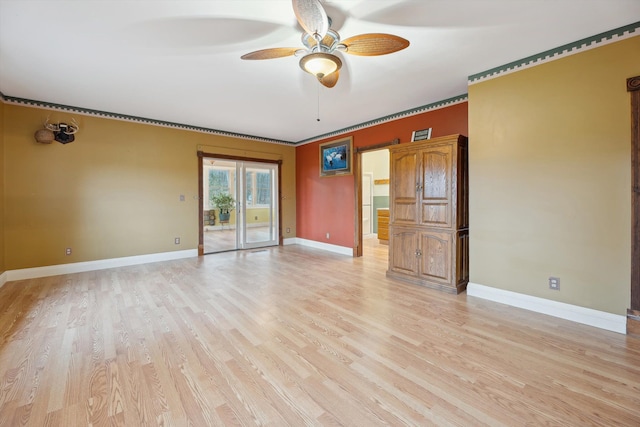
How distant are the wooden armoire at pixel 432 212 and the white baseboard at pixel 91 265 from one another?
4273mm

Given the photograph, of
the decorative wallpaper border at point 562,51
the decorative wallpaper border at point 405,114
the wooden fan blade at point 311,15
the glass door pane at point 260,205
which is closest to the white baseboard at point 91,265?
the glass door pane at point 260,205

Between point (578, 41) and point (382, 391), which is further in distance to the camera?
point (578, 41)

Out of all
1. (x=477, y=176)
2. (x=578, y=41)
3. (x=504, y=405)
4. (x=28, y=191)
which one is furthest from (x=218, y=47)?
(x=28, y=191)

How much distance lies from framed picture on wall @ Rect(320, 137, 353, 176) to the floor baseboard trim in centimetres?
165

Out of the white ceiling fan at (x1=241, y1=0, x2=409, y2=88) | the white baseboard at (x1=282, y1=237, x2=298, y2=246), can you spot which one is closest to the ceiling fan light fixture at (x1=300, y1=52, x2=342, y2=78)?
the white ceiling fan at (x1=241, y1=0, x2=409, y2=88)

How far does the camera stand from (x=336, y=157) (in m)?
6.11

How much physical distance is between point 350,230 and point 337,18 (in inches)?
165

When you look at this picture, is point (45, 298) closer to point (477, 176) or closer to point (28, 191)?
point (28, 191)

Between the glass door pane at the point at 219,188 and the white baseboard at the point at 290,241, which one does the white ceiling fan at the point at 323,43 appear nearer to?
the glass door pane at the point at 219,188

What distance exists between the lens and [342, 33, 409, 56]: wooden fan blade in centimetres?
205

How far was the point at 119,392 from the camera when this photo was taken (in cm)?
173

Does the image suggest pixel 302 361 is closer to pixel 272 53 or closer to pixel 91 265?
pixel 272 53

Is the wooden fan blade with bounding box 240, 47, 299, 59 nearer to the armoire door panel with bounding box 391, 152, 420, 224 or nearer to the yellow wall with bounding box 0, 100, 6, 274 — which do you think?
the armoire door panel with bounding box 391, 152, 420, 224

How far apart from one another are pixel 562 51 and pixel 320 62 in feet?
8.10
